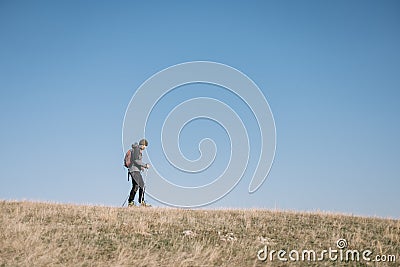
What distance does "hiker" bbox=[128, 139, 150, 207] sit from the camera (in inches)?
781

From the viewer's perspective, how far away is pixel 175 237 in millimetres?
13539

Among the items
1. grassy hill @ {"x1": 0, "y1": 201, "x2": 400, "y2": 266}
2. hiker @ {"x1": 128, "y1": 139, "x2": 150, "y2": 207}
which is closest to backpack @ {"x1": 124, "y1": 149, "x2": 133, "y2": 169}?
hiker @ {"x1": 128, "y1": 139, "x2": 150, "y2": 207}

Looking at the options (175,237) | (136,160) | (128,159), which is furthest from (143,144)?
(175,237)

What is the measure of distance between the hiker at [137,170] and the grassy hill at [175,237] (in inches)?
84.1

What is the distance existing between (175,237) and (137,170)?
6.95m

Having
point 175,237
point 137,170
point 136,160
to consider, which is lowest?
point 175,237

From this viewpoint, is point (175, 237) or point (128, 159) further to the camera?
point (128, 159)

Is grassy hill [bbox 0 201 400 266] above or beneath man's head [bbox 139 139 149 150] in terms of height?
beneath

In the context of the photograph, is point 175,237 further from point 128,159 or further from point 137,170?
point 128,159

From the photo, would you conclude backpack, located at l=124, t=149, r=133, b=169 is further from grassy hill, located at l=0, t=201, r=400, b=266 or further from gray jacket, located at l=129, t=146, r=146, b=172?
grassy hill, located at l=0, t=201, r=400, b=266

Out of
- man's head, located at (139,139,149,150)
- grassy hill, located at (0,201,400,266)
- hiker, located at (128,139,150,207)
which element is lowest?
grassy hill, located at (0,201,400,266)

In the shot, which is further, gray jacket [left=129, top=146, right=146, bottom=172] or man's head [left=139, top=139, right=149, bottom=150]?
man's head [left=139, top=139, right=149, bottom=150]

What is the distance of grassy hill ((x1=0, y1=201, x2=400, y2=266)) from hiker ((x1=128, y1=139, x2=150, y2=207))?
214 cm

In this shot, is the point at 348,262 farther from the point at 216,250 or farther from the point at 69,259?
the point at 69,259
